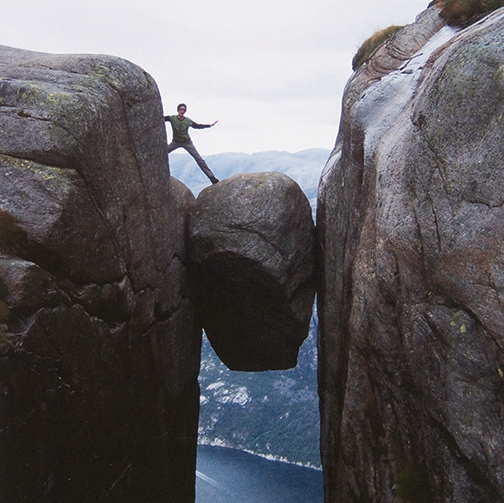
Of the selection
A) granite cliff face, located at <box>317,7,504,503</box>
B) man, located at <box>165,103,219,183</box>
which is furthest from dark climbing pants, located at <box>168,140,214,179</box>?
granite cliff face, located at <box>317,7,504,503</box>

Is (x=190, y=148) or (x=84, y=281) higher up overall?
(x=190, y=148)

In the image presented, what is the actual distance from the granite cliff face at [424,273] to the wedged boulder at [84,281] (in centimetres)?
518

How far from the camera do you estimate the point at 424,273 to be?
923 cm

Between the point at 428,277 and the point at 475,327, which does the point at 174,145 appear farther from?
the point at 475,327

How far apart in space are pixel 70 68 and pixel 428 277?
9.21m

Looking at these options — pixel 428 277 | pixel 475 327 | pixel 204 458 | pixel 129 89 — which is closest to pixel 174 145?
pixel 129 89

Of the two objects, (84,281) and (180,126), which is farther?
(180,126)

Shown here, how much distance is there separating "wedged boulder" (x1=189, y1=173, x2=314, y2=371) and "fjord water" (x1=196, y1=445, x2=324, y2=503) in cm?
4232

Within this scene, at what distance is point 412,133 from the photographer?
32.3ft

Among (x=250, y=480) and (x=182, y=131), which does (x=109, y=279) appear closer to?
(x=182, y=131)

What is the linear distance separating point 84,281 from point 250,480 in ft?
225

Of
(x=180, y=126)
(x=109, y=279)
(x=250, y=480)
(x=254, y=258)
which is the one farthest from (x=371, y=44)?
(x=250, y=480)

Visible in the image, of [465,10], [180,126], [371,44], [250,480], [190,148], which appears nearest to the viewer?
[465,10]

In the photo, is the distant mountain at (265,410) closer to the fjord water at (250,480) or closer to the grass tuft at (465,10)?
the fjord water at (250,480)
